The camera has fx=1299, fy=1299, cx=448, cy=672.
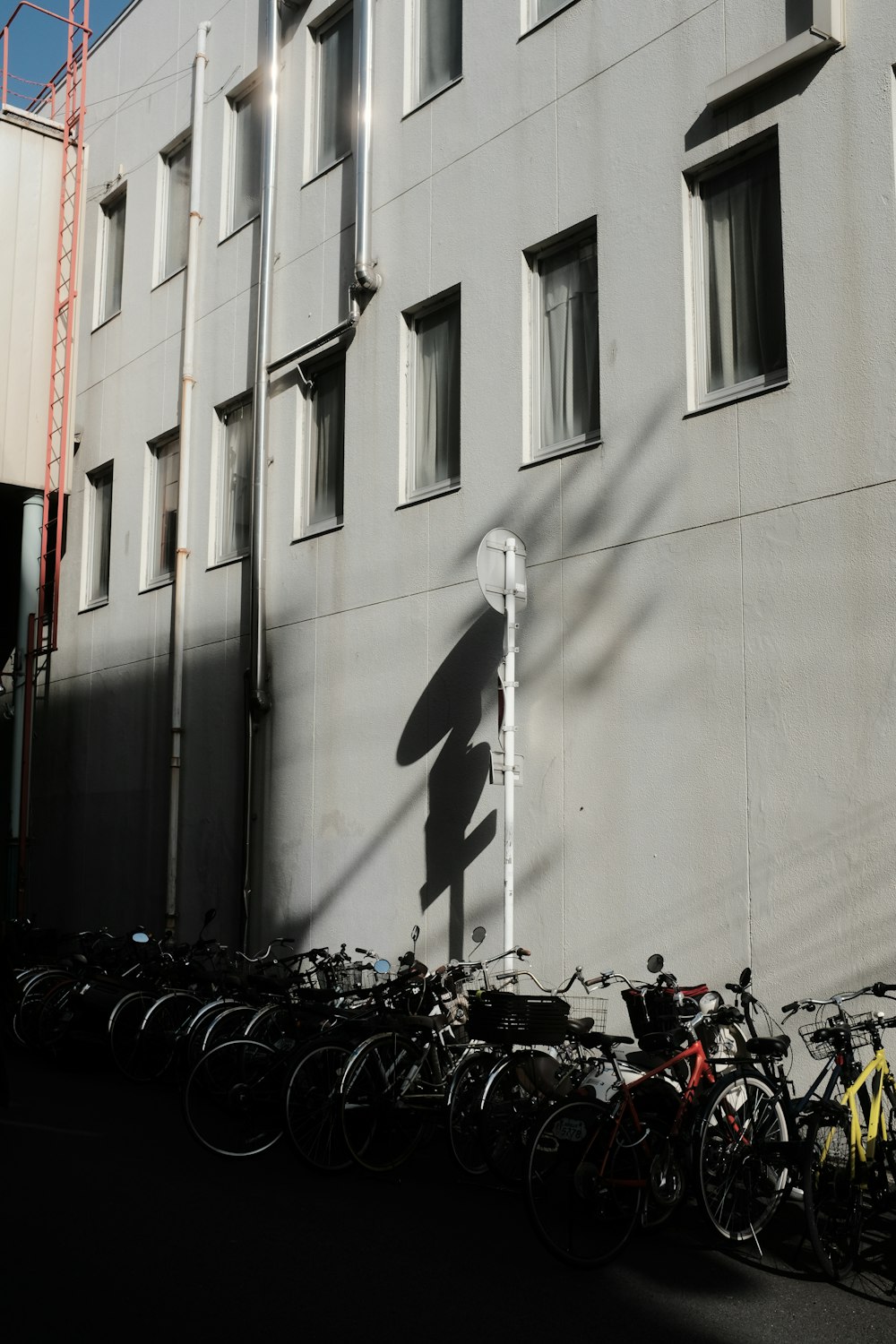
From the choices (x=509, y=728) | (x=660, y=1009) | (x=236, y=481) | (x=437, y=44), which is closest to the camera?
(x=660, y=1009)

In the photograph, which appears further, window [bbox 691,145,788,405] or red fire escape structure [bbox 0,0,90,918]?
red fire escape structure [bbox 0,0,90,918]

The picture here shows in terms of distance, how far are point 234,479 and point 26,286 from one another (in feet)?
19.8

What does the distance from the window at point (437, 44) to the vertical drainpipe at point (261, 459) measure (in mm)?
2316

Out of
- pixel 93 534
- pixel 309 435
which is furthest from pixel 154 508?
pixel 309 435

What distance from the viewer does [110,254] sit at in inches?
731

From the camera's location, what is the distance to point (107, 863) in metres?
16.4

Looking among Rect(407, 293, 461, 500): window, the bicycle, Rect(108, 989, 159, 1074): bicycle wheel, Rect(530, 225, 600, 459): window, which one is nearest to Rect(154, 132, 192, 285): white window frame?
Rect(407, 293, 461, 500): window

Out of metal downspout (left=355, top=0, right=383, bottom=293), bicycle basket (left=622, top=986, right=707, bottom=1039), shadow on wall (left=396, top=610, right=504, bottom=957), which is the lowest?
bicycle basket (left=622, top=986, right=707, bottom=1039)

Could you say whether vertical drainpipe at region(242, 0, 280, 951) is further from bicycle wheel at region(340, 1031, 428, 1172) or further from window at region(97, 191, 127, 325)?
bicycle wheel at region(340, 1031, 428, 1172)

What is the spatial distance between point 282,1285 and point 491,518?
6.49 metres

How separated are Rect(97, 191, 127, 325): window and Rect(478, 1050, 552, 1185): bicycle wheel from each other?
548 inches

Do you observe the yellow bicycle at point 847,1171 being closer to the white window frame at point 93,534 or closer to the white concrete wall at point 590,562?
the white concrete wall at point 590,562

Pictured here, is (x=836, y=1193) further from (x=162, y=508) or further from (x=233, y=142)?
(x=233, y=142)

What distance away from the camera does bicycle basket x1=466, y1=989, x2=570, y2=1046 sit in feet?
22.9
